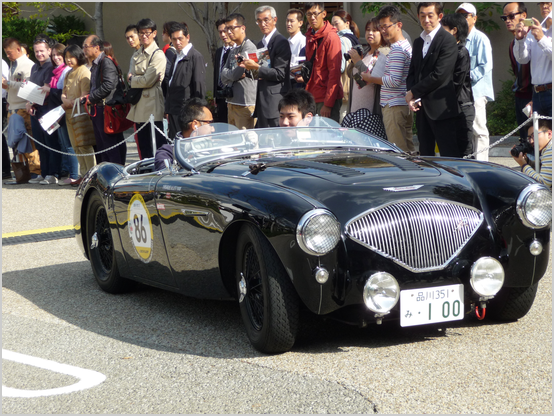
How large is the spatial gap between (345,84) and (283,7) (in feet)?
36.0

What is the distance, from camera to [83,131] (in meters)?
11.3

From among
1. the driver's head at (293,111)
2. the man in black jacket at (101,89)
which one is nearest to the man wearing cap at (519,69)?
the driver's head at (293,111)

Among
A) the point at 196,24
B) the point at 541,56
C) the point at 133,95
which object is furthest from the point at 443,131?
the point at 196,24

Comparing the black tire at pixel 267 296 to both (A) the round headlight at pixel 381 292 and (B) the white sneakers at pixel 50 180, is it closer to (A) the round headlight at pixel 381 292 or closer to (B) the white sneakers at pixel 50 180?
(A) the round headlight at pixel 381 292

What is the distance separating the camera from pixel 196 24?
2217cm

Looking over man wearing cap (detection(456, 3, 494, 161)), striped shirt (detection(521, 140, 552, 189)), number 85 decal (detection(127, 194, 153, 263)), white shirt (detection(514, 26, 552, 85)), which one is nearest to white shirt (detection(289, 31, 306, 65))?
man wearing cap (detection(456, 3, 494, 161))

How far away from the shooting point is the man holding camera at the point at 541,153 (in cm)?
662

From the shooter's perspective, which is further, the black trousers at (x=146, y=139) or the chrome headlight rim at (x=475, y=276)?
the black trousers at (x=146, y=139)

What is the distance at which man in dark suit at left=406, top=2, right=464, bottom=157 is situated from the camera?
7465 mm

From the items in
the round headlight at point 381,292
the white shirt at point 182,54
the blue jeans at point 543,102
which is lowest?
the round headlight at point 381,292

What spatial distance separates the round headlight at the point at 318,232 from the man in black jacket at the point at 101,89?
24.9 ft

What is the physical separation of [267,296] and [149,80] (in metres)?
6.87

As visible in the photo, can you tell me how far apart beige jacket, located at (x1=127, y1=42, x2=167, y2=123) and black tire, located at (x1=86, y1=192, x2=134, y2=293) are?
4.43 metres

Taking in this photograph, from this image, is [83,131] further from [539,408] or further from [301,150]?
[539,408]
